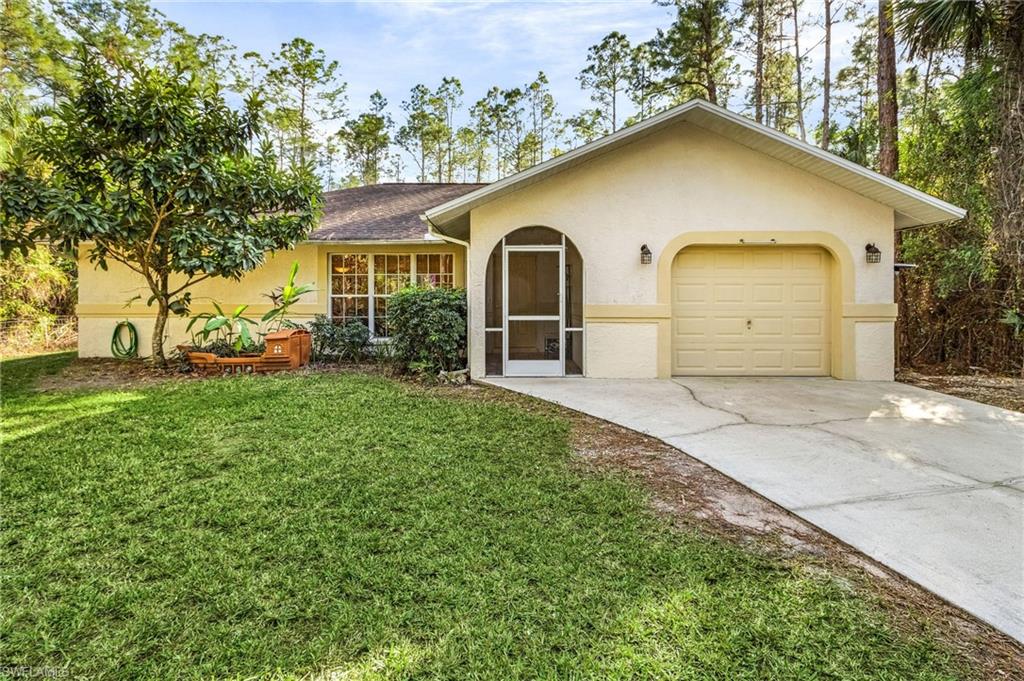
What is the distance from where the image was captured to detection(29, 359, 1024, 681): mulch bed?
2174 millimetres

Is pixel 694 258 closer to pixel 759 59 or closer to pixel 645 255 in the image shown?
pixel 645 255

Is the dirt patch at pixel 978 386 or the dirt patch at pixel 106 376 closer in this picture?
the dirt patch at pixel 978 386

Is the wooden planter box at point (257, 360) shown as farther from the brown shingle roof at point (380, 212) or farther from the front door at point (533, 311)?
the front door at point (533, 311)

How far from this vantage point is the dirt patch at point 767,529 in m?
2.16

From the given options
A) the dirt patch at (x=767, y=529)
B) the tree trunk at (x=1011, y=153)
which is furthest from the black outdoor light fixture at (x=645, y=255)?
the tree trunk at (x=1011, y=153)

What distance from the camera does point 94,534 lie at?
307cm

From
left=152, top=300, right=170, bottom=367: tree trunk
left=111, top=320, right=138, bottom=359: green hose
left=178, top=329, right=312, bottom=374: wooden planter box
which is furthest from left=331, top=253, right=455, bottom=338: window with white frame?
left=111, top=320, right=138, bottom=359: green hose

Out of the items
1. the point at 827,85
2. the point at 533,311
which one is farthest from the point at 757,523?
the point at 827,85

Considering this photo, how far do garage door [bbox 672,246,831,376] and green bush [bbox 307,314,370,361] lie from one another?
6.38 meters

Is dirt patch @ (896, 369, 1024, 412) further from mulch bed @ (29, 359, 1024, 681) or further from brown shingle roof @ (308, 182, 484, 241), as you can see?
brown shingle roof @ (308, 182, 484, 241)

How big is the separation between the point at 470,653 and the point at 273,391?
613 cm

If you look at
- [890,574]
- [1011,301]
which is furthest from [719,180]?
[890,574]

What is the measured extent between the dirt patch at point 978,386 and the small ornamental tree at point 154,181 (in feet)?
38.1

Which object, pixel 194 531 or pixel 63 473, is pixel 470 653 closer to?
pixel 194 531
